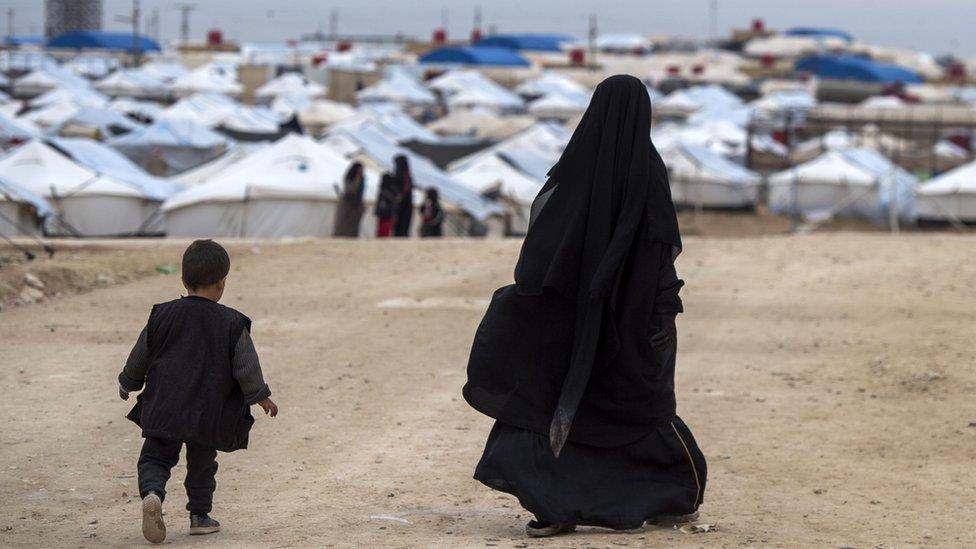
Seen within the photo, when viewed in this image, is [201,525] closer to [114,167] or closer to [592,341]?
[592,341]

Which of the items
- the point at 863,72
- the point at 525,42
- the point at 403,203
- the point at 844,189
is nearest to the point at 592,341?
the point at 403,203

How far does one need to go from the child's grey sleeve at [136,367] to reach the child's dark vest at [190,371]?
17 mm

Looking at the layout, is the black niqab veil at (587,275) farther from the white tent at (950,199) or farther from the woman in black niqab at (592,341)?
the white tent at (950,199)

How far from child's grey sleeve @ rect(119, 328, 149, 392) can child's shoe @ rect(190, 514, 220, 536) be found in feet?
1.43

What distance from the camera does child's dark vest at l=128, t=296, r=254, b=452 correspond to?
4312 millimetres

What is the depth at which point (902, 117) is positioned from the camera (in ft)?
119

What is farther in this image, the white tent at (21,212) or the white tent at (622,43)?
the white tent at (622,43)

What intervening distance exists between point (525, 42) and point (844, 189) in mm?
59450

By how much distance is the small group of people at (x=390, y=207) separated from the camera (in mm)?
18438

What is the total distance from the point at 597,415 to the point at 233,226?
16.5 m

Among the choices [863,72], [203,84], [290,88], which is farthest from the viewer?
[863,72]

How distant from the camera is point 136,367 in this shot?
4371mm

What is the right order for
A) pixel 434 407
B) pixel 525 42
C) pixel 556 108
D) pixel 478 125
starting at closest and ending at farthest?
pixel 434 407
pixel 478 125
pixel 556 108
pixel 525 42

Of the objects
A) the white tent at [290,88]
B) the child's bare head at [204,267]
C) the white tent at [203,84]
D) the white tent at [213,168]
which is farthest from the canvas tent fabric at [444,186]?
the white tent at [290,88]
